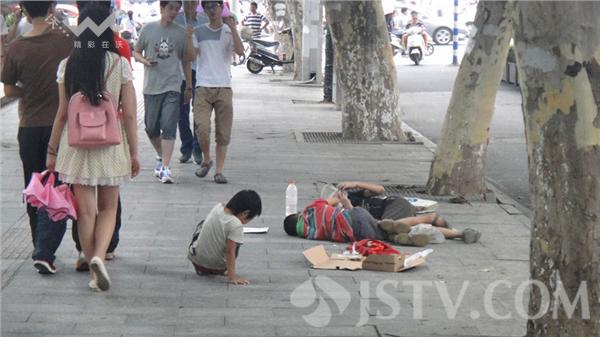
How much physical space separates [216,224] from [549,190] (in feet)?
8.52

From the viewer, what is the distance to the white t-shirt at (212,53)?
39.5ft

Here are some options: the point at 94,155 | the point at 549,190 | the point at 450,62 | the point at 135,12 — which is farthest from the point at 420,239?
the point at 135,12

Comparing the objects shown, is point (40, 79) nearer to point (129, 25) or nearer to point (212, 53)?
point (212, 53)

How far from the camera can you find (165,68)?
1191 centimetres

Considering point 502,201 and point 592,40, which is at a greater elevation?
point 592,40

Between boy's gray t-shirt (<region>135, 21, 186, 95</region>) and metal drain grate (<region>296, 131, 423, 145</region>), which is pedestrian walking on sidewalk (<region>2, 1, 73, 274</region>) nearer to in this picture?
boy's gray t-shirt (<region>135, 21, 186, 95</region>)

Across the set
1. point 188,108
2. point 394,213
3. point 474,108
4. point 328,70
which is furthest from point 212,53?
point 328,70

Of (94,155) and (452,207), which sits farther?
(452,207)

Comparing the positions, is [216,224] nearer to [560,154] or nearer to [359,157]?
Answer: [560,154]

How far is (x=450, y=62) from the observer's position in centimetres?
3784

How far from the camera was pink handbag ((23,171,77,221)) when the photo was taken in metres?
7.50

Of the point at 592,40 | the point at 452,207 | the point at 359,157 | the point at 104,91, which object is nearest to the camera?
the point at 592,40

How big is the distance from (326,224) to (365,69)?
6965mm

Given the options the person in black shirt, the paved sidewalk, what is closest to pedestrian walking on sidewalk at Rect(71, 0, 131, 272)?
the paved sidewalk
